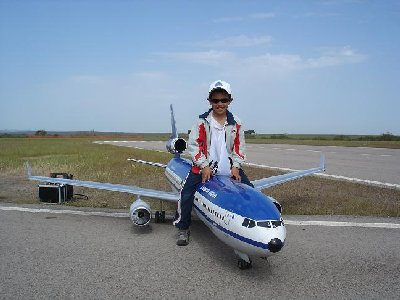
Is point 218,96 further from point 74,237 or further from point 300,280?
point 74,237

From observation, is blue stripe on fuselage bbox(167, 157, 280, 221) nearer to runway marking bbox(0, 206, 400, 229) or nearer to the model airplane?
the model airplane

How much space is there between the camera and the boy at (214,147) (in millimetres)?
9039

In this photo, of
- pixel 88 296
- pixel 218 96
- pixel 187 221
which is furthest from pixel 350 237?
pixel 88 296

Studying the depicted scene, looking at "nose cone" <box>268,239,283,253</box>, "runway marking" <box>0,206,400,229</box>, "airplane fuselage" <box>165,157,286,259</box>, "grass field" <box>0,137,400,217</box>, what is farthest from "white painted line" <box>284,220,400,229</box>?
"nose cone" <box>268,239,283,253</box>

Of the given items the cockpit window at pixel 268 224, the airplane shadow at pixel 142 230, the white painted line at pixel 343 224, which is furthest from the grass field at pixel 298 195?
the cockpit window at pixel 268 224

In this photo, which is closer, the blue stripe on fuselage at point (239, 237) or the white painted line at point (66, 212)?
the blue stripe on fuselage at point (239, 237)

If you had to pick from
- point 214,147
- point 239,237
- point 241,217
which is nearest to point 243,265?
point 239,237

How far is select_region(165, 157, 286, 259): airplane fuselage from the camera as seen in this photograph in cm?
686

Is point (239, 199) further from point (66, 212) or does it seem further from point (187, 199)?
point (66, 212)

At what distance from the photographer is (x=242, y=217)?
7.21 meters

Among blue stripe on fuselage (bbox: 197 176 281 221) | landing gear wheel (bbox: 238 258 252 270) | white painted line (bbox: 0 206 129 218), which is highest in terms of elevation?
blue stripe on fuselage (bbox: 197 176 281 221)

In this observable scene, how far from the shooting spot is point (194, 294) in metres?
6.62

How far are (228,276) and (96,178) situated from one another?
15.5 m

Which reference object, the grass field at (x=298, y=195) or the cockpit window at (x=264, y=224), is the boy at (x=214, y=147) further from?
the grass field at (x=298, y=195)
